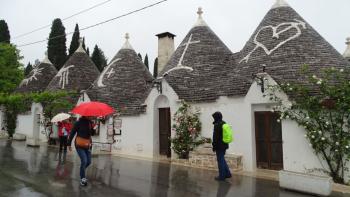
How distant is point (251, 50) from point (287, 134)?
4436 mm

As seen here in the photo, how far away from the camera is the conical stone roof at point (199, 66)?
534 inches

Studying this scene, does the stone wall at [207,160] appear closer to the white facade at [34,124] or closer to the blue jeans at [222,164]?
the blue jeans at [222,164]

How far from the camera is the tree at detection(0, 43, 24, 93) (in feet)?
108

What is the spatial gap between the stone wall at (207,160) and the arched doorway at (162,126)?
7.49 feet

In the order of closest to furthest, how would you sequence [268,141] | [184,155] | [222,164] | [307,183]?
[307,183] → [222,164] → [268,141] → [184,155]

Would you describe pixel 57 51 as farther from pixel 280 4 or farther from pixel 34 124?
pixel 280 4

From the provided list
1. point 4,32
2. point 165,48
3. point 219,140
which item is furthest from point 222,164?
point 4,32

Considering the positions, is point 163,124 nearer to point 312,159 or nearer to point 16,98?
point 312,159

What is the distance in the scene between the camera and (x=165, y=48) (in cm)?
1983

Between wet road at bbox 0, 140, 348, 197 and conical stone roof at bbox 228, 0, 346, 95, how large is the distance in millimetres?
3640

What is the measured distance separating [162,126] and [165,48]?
6.63 meters

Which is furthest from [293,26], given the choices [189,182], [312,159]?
[189,182]

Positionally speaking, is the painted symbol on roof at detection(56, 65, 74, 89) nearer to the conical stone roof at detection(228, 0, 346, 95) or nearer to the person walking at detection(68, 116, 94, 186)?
the conical stone roof at detection(228, 0, 346, 95)

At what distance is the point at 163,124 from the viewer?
14.6 meters
